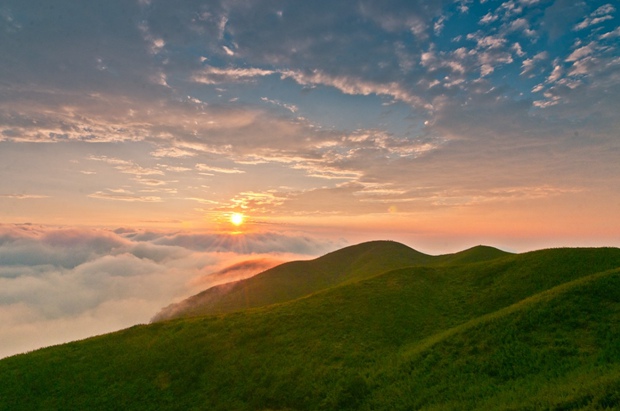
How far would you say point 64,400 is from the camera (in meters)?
24.4

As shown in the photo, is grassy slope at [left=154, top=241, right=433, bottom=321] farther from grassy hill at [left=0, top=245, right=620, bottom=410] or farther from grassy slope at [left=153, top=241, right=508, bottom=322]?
grassy hill at [left=0, top=245, right=620, bottom=410]

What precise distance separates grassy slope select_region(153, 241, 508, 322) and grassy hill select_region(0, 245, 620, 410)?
45165 mm

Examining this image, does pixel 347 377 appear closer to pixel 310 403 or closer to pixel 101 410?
pixel 310 403

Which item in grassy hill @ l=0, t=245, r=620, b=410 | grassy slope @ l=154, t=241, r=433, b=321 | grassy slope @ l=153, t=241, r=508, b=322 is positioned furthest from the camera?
grassy slope @ l=154, t=241, r=433, b=321

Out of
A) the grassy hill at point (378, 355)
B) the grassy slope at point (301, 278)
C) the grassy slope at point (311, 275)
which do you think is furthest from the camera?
the grassy slope at point (301, 278)

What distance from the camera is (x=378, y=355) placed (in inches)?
1010

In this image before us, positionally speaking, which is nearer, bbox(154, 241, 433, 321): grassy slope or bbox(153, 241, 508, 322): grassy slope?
bbox(153, 241, 508, 322): grassy slope

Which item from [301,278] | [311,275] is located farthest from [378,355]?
[311,275]

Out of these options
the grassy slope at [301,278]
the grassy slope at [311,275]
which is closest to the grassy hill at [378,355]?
the grassy slope at [311,275]

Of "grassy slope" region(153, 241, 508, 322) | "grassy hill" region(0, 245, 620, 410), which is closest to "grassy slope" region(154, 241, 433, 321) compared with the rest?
"grassy slope" region(153, 241, 508, 322)

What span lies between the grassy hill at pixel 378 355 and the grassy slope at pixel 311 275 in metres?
45.2

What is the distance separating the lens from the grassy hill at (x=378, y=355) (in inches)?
681

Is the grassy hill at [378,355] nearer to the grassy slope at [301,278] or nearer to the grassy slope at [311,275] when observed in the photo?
the grassy slope at [311,275]

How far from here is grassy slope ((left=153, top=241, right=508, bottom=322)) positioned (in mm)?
87750
